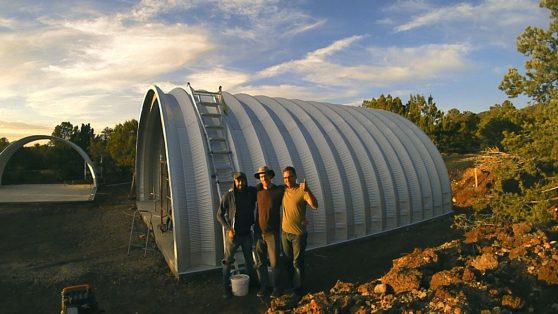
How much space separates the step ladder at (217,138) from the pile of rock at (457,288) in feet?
8.82

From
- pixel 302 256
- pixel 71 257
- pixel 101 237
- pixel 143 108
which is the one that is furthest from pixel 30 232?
pixel 302 256

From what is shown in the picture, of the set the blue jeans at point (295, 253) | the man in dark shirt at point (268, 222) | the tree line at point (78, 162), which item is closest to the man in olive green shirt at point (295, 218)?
the blue jeans at point (295, 253)

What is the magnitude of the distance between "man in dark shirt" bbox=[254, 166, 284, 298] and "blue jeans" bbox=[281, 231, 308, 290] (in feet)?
0.62

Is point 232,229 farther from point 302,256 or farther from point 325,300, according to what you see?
point 325,300

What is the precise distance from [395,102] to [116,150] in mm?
26160

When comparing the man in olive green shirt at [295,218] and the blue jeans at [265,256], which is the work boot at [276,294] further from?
the man in olive green shirt at [295,218]

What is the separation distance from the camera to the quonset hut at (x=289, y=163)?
8617mm

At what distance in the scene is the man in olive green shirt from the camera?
6629 mm

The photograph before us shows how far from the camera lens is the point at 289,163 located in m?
10.3

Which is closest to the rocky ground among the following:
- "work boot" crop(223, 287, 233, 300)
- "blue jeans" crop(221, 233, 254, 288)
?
"work boot" crop(223, 287, 233, 300)

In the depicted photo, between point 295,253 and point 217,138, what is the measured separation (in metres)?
3.97

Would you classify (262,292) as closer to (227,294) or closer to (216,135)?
(227,294)

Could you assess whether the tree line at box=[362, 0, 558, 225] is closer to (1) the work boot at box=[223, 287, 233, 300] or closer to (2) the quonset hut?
(2) the quonset hut

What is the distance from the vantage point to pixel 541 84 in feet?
35.3
